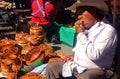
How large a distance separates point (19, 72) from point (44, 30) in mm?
2307

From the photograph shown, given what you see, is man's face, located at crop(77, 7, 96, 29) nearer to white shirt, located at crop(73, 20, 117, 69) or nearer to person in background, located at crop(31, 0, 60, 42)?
white shirt, located at crop(73, 20, 117, 69)

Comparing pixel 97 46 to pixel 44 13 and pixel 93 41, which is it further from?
pixel 44 13

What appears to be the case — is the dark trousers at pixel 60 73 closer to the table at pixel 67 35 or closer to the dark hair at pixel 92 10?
the dark hair at pixel 92 10

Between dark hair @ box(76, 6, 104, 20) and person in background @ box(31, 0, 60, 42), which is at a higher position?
dark hair @ box(76, 6, 104, 20)

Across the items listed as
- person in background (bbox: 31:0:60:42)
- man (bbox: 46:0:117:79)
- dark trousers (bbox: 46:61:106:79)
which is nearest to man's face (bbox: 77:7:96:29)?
man (bbox: 46:0:117:79)

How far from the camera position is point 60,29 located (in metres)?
7.29

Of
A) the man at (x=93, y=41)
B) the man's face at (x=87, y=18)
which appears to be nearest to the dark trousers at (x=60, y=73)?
the man at (x=93, y=41)

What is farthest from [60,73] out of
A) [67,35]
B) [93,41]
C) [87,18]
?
[67,35]

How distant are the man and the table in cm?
286

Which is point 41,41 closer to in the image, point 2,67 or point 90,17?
point 2,67

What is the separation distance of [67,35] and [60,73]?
2918 millimetres

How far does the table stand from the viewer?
6753 millimetres

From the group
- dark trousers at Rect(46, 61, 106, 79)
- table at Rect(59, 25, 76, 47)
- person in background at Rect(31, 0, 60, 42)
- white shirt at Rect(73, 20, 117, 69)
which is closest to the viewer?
white shirt at Rect(73, 20, 117, 69)

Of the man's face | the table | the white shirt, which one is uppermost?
the man's face
